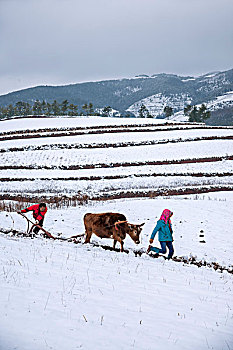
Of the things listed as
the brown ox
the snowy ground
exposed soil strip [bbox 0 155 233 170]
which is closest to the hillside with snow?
the snowy ground

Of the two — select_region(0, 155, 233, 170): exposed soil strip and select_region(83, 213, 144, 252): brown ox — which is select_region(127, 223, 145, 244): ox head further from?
select_region(0, 155, 233, 170): exposed soil strip

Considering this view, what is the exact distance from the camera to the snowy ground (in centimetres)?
543

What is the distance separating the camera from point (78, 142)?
54.3m

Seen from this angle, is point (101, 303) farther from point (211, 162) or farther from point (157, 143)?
point (157, 143)

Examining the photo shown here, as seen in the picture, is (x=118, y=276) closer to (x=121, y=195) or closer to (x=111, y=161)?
(x=121, y=195)

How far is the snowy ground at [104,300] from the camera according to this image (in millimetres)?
5426

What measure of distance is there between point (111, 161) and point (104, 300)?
3816cm

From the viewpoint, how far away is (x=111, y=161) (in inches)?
1766

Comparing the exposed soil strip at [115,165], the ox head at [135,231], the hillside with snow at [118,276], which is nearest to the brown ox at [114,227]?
the ox head at [135,231]

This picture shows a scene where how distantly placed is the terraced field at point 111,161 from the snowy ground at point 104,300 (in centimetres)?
1672

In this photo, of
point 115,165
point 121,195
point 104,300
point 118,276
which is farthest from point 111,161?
point 104,300

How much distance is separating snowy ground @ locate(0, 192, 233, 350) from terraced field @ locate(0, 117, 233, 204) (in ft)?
54.9

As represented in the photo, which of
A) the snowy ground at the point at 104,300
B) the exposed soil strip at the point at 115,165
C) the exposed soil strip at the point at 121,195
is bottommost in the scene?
the exposed soil strip at the point at 121,195

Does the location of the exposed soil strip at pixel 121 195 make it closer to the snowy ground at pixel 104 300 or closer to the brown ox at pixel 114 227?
the brown ox at pixel 114 227
